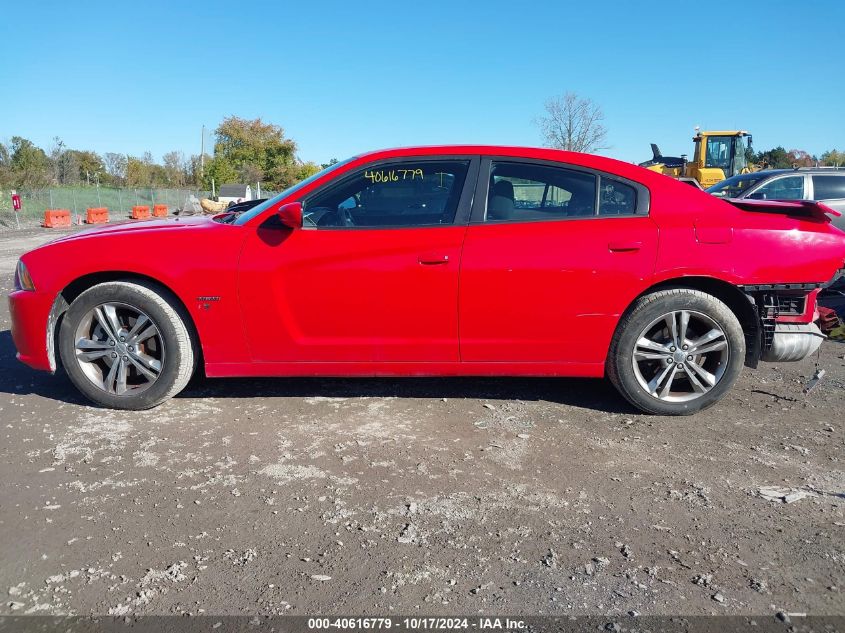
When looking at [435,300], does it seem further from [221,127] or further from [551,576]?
[221,127]

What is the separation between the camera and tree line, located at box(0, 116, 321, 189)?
52.8 meters

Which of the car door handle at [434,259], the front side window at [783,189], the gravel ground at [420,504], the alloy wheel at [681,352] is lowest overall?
the gravel ground at [420,504]

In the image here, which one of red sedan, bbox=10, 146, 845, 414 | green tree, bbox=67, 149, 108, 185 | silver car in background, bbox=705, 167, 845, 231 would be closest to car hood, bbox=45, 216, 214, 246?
red sedan, bbox=10, 146, 845, 414

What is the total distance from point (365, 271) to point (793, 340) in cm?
267

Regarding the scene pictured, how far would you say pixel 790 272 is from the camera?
3844 millimetres

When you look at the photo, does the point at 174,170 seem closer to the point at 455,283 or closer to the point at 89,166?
the point at 89,166

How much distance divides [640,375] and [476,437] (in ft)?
3.75

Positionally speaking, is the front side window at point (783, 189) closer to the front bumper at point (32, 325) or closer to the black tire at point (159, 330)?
the black tire at point (159, 330)

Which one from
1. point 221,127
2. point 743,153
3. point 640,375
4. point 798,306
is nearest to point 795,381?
point 798,306

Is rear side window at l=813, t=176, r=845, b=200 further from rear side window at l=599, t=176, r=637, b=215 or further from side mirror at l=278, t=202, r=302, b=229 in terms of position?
side mirror at l=278, t=202, r=302, b=229

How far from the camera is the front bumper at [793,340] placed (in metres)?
3.95

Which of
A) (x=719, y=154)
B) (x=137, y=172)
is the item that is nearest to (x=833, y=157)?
(x=719, y=154)

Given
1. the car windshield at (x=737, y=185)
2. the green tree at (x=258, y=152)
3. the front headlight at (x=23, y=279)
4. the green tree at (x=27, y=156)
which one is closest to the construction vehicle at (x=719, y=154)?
the car windshield at (x=737, y=185)

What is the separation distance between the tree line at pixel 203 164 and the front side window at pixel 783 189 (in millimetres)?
51434
